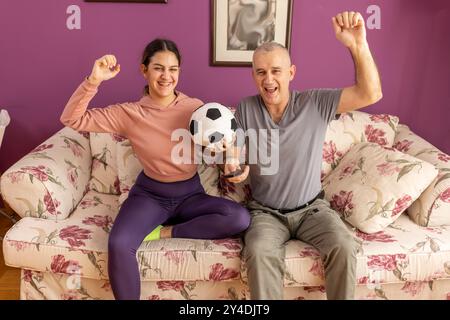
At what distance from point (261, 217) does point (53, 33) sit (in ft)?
4.61

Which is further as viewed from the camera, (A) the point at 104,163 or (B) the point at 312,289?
(A) the point at 104,163

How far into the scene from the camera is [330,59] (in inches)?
90.9

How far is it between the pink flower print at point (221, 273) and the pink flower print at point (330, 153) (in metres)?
0.74

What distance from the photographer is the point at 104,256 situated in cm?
159

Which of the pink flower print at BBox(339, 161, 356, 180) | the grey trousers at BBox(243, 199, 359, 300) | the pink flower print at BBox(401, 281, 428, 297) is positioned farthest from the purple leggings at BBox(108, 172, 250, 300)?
the pink flower print at BBox(401, 281, 428, 297)

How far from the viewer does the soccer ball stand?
5.15ft

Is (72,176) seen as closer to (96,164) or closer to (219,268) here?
Answer: (96,164)

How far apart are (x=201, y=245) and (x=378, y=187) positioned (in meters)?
0.71

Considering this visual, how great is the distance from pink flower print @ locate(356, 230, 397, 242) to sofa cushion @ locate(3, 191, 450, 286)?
0.02 metres

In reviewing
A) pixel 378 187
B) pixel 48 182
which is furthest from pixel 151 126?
pixel 378 187

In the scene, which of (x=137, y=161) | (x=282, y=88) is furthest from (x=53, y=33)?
(x=282, y=88)

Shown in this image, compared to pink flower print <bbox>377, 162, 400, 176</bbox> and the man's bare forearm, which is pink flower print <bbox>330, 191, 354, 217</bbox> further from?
the man's bare forearm

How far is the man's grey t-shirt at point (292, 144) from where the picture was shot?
170 centimetres

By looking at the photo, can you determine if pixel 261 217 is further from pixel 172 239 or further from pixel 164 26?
pixel 164 26
